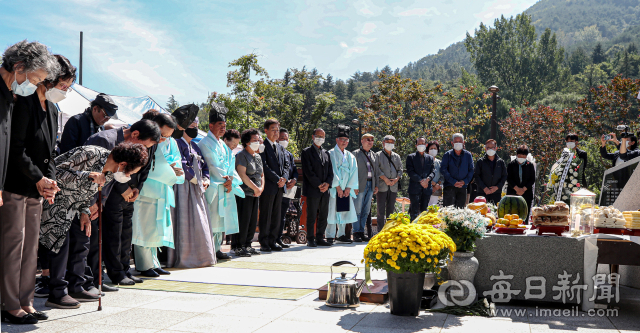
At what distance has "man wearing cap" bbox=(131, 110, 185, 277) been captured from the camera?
6559mm

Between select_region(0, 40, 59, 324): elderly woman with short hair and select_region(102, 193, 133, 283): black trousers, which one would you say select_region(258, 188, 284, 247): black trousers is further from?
select_region(0, 40, 59, 324): elderly woman with short hair

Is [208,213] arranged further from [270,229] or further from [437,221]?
[437,221]

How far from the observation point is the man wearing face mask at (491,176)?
11.5 m

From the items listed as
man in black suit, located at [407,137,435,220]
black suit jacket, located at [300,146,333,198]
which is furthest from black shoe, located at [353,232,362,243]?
black suit jacket, located at [300,146,333,198]

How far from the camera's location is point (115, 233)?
5.86 meters

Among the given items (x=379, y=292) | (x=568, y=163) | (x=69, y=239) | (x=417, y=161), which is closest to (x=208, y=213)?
(x=69, y=239)

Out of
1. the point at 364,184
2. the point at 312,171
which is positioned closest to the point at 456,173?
the point at 364,184

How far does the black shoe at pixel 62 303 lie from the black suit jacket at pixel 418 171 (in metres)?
8.09

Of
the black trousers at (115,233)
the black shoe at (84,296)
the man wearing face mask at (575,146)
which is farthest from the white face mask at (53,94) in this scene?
the man wearing face mask at (575,146)

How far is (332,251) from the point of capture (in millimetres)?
9312

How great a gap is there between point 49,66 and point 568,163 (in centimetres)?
983

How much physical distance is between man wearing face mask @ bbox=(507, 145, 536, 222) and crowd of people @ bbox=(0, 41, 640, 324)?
22 mm

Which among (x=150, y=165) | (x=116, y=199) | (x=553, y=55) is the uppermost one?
(x=553, y=55)

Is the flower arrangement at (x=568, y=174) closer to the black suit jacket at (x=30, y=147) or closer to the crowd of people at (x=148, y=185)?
the crowd of people at (x=148, y=185)
